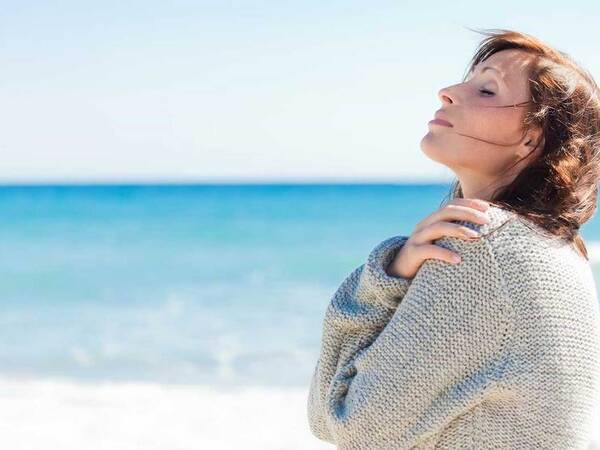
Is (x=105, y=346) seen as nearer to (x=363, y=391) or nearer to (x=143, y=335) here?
(x=143, y=335)

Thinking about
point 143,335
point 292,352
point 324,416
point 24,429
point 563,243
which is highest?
point 563,243

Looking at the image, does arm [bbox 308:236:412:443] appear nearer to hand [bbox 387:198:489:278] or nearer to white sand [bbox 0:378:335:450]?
hand [bbox 387:198:489:278]

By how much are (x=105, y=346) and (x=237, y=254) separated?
42.2ft

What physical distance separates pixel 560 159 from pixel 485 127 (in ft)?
0.58

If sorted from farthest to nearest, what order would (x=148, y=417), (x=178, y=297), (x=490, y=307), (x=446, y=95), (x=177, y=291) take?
(x=177, y=291)
(x=178, y=297)
(x=148, y=417)
(x=446, y=95)
(x=490, y=307)

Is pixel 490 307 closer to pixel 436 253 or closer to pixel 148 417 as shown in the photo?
pixel 436 253

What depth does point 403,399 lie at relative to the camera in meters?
2.04

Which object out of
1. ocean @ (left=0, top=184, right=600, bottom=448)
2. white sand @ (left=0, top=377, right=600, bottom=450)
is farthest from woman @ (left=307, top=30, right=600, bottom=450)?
white sand @ (left=0, top=377, right=600, bottom=450)

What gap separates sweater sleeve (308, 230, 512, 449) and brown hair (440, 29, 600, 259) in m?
0.20

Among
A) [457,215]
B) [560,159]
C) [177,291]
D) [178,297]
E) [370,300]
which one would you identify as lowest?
[177,291]

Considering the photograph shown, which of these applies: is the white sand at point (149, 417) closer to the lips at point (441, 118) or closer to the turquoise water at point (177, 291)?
the turquoise water at point (177, 291)

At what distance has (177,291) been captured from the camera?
15734 millimetres

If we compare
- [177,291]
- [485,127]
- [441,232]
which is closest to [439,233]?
[441,232]

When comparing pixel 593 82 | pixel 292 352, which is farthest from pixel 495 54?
pixel 292 352
